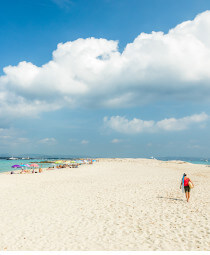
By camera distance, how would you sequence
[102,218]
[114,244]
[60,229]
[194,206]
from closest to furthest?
[114,244], [60,229], [102,218], [194,206]

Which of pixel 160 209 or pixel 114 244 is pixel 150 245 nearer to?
pixel 114 244

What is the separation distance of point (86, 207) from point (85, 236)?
4.37 metres

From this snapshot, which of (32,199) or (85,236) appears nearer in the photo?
(85,236)

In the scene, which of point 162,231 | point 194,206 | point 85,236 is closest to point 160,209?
point 194,206

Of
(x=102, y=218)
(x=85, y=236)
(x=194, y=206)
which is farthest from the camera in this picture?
(x=194, y=206)

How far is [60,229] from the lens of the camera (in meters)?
9.52

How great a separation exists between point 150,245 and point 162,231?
1.55 meters

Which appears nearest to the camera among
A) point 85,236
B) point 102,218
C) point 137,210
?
point 85,236

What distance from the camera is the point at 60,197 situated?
52.6ft
